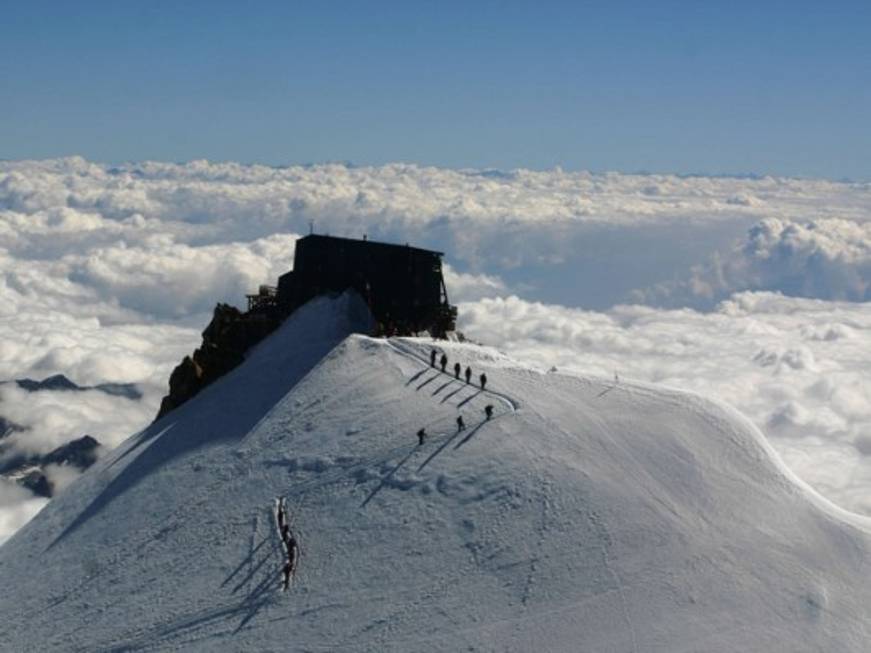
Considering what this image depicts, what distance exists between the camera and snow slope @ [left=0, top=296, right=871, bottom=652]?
34.2 meters

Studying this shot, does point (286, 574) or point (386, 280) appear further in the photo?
point (386, 280)

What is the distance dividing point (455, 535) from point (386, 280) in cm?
3088

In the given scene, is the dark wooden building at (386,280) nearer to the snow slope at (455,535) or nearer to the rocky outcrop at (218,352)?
the rocky outcrop at (218,352)

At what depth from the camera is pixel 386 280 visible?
2643 inches

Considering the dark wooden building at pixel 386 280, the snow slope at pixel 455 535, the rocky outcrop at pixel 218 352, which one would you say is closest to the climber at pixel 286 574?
the snow slope at pixel 455 535

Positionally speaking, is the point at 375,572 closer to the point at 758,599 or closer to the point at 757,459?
the point at 758,599

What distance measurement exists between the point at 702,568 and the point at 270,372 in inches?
1306

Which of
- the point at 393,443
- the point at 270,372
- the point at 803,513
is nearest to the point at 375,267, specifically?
the point at 270,372

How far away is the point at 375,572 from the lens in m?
37.8

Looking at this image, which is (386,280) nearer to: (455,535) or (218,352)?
(218,352)

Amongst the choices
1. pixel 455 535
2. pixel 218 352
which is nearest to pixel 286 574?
pixel 455 535

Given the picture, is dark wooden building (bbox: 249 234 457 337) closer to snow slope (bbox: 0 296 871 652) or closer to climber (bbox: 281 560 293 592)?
snow slope (bbox: 0 296 871 652)


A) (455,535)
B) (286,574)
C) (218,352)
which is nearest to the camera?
(455,535)

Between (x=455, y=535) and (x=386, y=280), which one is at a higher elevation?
(x=386, y=280)
